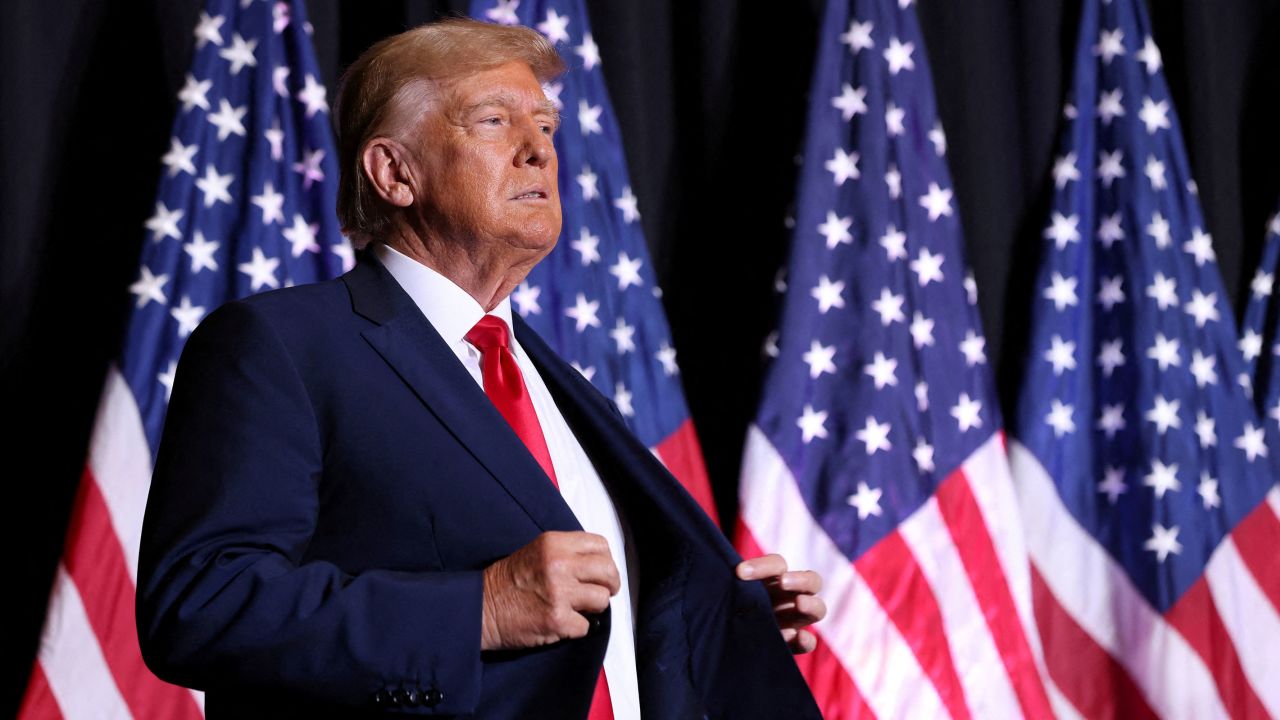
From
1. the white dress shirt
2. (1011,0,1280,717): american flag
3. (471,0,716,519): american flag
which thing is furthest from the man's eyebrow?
(1011,0,1280,717): american flag

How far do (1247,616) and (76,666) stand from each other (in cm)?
261

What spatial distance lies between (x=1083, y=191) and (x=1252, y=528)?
37.3 inches

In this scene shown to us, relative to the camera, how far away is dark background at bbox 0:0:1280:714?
2928 millimetres

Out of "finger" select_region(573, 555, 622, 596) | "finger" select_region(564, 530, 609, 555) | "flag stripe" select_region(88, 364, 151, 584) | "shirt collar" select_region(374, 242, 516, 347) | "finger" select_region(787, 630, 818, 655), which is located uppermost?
"shirt collar" select_region(374, 242, 516, 347)

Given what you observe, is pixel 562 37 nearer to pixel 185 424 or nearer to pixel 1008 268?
pixel 1008 268

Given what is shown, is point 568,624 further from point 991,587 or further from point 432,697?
point 991,587

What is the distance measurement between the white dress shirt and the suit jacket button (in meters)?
0.36

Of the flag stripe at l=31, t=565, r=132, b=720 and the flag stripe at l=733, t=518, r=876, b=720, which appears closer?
the flag stripe at l=31, t=565, r=132, b=720

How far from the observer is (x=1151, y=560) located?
10.4 ft

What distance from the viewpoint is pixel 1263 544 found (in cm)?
314

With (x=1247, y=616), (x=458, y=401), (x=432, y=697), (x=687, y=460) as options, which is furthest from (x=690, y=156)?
(x=432, y=697)

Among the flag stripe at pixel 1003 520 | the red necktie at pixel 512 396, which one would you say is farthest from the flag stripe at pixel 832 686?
the red necktie at pixel 512 396

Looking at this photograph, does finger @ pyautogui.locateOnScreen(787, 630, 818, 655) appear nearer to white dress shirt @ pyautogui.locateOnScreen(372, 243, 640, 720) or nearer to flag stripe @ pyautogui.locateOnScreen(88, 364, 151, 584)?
white dress shirt @ pyautogui.locateOnScreen(372, 243, 640, 720)

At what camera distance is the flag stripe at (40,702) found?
8.28 ft
